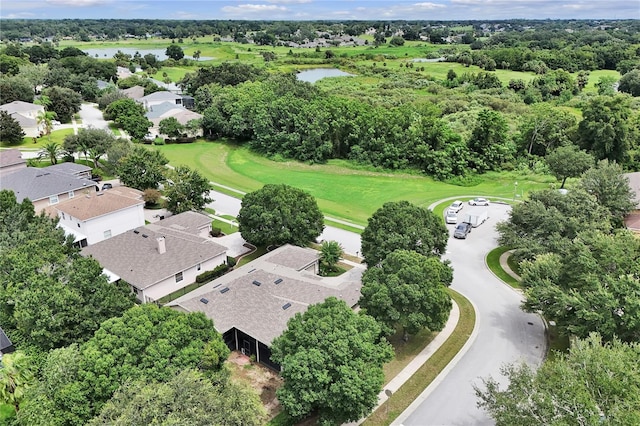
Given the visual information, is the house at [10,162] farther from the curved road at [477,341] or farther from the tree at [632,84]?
the tree at [632,84]

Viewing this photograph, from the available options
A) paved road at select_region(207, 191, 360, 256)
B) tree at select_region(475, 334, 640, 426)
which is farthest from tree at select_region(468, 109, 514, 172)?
tree at select_region(475, 334, 640, 426)

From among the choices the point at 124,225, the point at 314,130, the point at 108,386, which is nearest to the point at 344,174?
the point at 314,130

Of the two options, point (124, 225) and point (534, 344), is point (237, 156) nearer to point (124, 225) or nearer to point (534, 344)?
point (124, 225)

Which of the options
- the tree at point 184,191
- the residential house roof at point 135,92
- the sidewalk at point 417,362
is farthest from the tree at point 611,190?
the residential house roof at point 135,92

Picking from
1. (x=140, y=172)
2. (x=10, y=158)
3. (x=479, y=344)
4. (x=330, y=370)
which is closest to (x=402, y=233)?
(x=479, y=344)

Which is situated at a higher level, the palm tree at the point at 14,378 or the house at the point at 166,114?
the palm tree at the point at 14,378

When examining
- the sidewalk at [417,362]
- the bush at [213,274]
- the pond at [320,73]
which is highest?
the pond at [320,73]

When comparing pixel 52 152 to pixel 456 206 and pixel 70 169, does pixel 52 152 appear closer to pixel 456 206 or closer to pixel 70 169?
pixel 70 169
